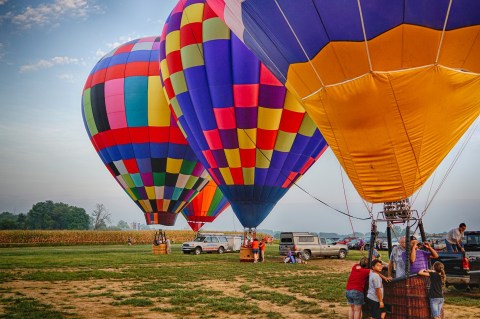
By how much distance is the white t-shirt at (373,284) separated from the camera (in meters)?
5.48

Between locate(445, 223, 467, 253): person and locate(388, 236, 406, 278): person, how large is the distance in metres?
3.97

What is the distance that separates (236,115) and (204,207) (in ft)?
60.5

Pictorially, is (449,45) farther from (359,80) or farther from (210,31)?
(210,31)

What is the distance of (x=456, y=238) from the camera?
9.37m

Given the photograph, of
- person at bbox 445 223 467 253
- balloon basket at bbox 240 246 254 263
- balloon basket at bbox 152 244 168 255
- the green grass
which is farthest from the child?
the green grass

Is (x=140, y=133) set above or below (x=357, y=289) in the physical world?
above

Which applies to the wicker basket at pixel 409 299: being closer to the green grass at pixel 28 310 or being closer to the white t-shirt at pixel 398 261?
the white t-shirt at pixel 398 261

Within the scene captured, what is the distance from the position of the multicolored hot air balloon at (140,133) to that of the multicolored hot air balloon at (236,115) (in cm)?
571

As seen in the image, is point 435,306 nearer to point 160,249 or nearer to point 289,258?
point 289,258

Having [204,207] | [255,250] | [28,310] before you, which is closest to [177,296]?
[28,310]

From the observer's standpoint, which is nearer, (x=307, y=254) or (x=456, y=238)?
(x=456, y=238)

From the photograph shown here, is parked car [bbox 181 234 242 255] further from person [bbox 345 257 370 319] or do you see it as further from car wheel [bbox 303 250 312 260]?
person [bbox 345 257 370 319]

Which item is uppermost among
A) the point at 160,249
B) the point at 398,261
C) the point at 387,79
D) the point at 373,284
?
the point at 387,79

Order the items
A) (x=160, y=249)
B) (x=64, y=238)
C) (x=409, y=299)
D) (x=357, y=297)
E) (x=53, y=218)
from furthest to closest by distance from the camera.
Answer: (x=53, y=218)
(x=64, y=238)
(x=160, y=249)
(x=357, y=297)
(x=409, y=299)
